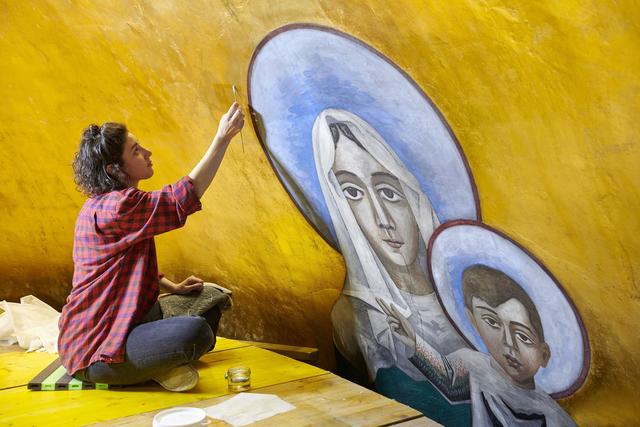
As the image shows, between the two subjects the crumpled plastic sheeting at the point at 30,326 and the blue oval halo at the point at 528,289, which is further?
the crumpled plastic sheeting at the point at 30,326

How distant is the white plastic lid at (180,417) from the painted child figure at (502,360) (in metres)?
0.89

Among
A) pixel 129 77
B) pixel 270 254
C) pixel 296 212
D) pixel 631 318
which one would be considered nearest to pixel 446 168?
pixel 631 318

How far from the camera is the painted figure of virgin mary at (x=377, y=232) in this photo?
7.58 feet

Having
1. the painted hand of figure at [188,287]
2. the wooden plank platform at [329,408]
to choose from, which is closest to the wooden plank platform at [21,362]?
the painted hand of figure at [188,287]

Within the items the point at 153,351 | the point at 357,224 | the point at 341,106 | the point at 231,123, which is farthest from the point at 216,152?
the point at 153,351

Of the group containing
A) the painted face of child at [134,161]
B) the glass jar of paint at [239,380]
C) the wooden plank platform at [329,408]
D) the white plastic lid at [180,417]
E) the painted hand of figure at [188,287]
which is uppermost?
the painted face of child at [134,161]

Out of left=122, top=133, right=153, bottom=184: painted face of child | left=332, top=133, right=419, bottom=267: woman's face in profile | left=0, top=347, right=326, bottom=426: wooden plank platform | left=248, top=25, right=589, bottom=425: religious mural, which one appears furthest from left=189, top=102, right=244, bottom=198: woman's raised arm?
left=0, top=347, right=326, bottom=426: wooden plank platform

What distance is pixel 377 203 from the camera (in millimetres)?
2414

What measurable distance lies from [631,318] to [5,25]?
106 inches

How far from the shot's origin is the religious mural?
2.04 m

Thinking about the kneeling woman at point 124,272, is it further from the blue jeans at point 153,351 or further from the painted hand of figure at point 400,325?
the painted hand of figure at point 400,325

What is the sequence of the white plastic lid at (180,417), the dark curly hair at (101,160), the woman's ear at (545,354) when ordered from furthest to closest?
1. the dark curly hair at (101,160)
2. the woman's ear at (545,354)
3. the white plastic lid at (180,417)

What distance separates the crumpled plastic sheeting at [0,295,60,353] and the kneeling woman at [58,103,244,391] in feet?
2.26

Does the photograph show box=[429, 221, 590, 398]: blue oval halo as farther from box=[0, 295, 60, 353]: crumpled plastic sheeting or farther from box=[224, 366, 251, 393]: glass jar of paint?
box=[0, 295, 60, 353]: crumpled plastic sheeting
